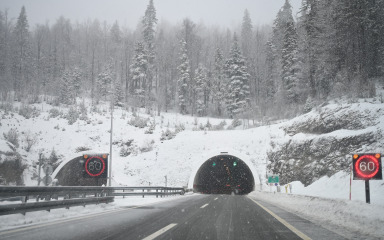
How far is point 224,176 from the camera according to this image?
50.0 metres

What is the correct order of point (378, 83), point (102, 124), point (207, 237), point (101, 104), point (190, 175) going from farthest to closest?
point (101, 104), point (102, 124), point (190, 175), point (378, 83), point (207, 237)

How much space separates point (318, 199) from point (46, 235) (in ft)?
27.5

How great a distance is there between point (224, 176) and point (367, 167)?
42686mm

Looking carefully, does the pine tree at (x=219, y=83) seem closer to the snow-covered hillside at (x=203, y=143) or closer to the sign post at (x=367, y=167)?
the snow-covered hillside at (x=203, y=143)

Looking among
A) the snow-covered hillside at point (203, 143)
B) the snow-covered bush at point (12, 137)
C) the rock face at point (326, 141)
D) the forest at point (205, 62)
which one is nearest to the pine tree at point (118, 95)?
the forest at point (205, 62)

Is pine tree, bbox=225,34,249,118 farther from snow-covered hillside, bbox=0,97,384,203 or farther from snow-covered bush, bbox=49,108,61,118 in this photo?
snow-covered bush, bbox=49,108,61,118

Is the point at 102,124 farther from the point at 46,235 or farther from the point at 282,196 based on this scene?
the point at 46,235

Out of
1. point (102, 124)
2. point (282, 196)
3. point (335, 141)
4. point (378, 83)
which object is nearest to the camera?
A: point (282, 196)

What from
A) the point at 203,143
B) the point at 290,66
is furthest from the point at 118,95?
the point at 290,66

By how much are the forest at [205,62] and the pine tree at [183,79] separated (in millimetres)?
231

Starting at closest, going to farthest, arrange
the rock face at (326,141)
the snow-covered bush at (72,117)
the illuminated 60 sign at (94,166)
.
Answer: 1. the illuminated 60 sign at (94,166)
2. the rock face at (326,141)
3. the snow-covered bush at (72,117)

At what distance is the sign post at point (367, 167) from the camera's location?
8.05m

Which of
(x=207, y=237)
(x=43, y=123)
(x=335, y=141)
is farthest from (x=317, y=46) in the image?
(x=43, y=123)

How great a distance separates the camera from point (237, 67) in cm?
5784
